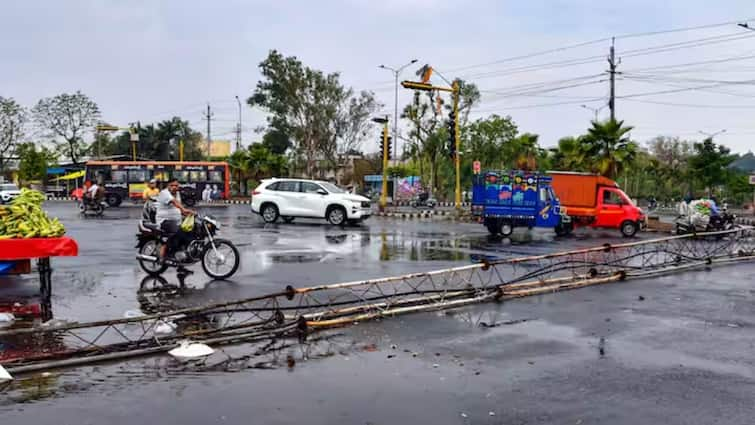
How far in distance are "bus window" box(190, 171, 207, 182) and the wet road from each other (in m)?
35.7

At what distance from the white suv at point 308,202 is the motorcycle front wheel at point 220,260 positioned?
1359 centimetres

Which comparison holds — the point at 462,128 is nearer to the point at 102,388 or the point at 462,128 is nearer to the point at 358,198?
the point at 358,198

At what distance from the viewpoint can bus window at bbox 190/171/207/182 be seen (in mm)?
47219

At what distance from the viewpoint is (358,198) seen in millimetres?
26312

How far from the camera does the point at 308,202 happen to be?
26.5 m

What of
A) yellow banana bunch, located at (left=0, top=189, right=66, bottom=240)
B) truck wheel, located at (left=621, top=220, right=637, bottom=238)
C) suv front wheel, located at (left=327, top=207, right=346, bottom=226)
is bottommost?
truck wheel, located at (left=621, top=220, right=637, bottom=238)

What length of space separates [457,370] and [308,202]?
20180 millimetres

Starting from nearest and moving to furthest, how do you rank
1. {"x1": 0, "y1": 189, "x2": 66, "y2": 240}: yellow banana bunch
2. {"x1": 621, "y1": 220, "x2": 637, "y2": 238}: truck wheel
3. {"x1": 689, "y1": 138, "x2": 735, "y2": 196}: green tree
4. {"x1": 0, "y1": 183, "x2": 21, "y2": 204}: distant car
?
{"x1": 0, "y1": 189, "x2": 66, "y2": 240}: yellow banana bunch
{"x1": 621, "y1": 220, "x2": 637, "y2": 238}: truck wheel
{"x1": 0, "y1": 183, "x2": 21, "y2": 204}: distant car
{"x1": 689, "y1": 138, "x2": 735, "y2": 196}: green tree

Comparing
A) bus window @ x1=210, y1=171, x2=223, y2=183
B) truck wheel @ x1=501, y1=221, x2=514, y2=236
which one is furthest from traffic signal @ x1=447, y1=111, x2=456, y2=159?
bus window @ x1=210, y1=171, x2=223, y2=183

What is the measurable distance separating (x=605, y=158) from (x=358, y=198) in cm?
1269

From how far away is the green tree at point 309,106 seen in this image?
5072 centimetres

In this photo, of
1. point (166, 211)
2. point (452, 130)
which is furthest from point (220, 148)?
point (166, 211)

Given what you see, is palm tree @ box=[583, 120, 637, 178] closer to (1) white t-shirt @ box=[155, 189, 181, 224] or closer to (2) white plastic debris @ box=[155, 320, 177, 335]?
(1) white t-shirt @ box=[155, 189, 181, 224]

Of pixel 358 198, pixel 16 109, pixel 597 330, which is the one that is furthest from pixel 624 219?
pixel 16 109
